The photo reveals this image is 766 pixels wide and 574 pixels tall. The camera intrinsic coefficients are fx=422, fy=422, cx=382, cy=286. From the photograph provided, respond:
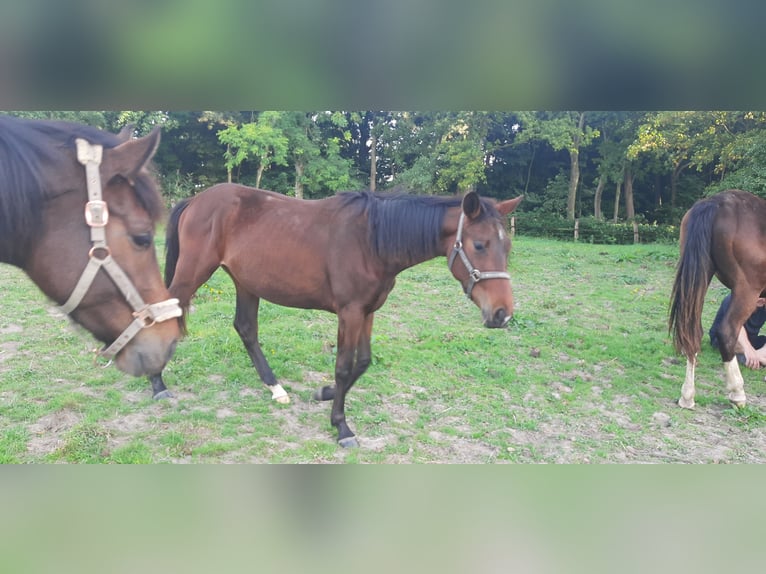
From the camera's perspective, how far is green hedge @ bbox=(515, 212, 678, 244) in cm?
1459

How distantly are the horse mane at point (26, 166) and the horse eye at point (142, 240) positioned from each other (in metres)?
0.19

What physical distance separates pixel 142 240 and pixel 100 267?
157 millimetres

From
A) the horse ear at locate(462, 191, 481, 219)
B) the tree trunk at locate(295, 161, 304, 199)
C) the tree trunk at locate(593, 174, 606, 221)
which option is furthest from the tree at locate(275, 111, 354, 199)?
the tree trunk at locate(593, 174, 606, 221)

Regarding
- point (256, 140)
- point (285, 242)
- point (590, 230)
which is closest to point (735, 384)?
point (285, 242)

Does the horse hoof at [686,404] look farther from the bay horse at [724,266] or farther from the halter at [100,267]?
the halter at [100,267]

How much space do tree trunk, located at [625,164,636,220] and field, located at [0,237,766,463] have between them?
1330 cm

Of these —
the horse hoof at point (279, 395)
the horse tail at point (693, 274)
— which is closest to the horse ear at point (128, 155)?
the horse hoof at point (279, 395)

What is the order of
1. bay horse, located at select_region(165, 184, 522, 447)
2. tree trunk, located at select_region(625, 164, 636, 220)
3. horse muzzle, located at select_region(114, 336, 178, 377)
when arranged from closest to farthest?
horse muzzle, located at select_region(114, 336, 178, 377), bay horse, located at select_region(165, 184, 522, 447), tree trunk, located at select_region(625, 164, 636, 220)

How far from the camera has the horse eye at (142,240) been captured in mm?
1452

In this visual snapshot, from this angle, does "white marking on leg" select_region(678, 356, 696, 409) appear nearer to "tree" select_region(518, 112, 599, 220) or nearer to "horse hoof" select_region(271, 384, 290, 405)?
"horse hoof" select_region(271, 384, 290, 405)
